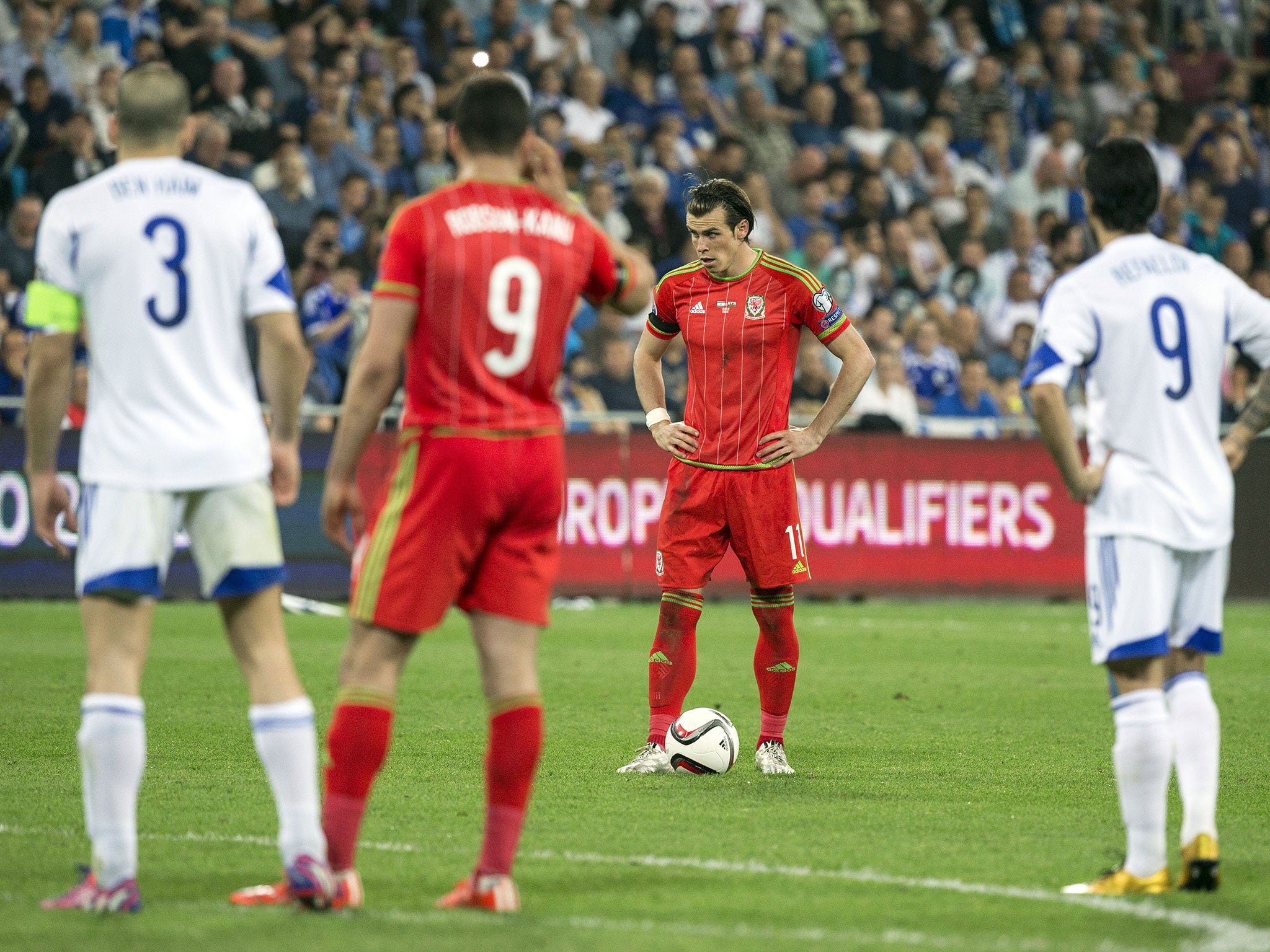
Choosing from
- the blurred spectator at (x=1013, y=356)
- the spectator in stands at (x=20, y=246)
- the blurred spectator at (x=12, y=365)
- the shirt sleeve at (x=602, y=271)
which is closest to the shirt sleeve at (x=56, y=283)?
the shirt sleeve at (x=602, y=271)

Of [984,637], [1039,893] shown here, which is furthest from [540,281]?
[984,637]

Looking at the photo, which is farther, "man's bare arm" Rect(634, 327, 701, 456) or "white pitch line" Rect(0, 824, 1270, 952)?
"man's bare arm" Rect(634, 327, 701, 456)

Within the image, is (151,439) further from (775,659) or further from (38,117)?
(38,117)

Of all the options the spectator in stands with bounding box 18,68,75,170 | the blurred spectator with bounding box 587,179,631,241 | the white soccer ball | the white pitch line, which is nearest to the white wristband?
the white soccer ball

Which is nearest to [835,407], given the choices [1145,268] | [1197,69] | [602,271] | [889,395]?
[1145,268]

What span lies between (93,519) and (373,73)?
607 inches

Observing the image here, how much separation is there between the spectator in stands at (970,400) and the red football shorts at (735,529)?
10.8 m

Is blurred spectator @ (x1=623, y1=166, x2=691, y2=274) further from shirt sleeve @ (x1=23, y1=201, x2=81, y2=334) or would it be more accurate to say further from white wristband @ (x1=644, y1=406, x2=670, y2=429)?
shirt sleeve @ (x1=23, y1=201, x2=81, y2=334)

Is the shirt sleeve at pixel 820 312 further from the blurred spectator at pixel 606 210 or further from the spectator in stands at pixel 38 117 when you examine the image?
the spectator in stands at pixel 38 117

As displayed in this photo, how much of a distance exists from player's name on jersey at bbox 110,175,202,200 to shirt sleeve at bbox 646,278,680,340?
3676 mm

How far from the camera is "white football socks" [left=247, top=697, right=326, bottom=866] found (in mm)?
4961

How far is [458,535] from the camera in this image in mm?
4992

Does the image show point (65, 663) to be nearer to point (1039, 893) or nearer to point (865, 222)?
point (1039, 893)

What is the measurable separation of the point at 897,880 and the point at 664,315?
3.67 metres
